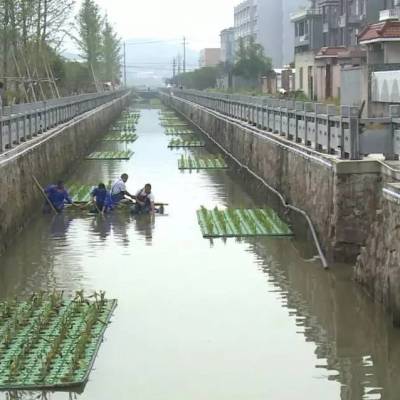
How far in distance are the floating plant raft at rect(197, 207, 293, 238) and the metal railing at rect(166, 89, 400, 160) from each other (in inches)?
75.7

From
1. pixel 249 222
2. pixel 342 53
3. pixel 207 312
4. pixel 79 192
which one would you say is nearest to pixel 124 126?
pixel 342 53

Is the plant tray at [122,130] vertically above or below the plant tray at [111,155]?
above

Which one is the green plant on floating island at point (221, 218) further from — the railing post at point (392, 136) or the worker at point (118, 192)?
the railing post at point (392, 136)

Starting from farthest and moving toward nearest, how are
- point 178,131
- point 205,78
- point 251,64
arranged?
point 205,78 < point 251,64 < point 178,131

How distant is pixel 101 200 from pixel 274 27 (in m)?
107

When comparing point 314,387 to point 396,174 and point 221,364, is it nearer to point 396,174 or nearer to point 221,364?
point 221,364

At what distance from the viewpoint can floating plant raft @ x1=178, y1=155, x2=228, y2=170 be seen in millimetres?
37319

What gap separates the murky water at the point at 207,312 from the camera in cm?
1098

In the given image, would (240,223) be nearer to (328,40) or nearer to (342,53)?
(342,53)

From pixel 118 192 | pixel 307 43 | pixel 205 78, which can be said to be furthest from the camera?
pixel 205 78

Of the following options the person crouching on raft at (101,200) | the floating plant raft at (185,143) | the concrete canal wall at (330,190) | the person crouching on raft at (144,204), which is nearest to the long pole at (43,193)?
the person crouching on raft at (101,200)

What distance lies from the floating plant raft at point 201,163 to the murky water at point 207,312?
13821mm

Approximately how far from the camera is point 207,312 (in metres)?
14.1

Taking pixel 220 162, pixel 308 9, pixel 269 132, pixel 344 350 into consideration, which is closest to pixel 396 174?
pixel 344 350
